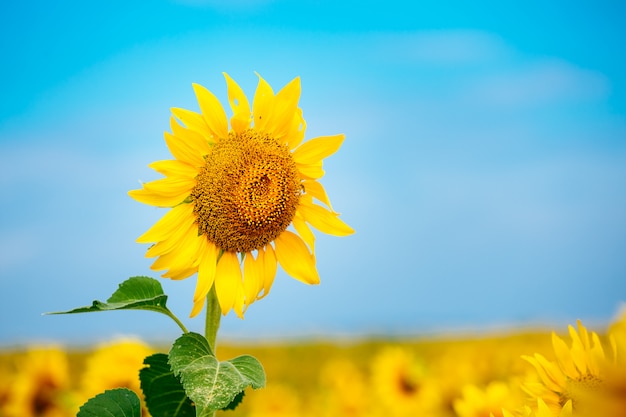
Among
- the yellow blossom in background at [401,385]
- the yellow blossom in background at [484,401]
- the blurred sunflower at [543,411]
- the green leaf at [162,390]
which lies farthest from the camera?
the yellow blossom in background at [401,385]

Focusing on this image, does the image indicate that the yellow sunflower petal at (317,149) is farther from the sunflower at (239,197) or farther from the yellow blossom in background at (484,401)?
the yellow blossom in background at (484,401)

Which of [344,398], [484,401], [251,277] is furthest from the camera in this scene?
[344,398]

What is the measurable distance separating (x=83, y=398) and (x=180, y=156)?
216 centimetres

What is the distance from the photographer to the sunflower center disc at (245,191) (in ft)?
8.04

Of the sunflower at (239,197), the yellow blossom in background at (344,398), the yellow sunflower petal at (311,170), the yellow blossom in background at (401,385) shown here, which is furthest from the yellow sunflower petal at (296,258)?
the yellow blossom in background at (344,398)

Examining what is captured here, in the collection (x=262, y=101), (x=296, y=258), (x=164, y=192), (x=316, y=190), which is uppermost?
(x=262, y=101)

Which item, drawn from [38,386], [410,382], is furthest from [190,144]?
[410,382]

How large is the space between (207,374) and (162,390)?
1.35 ft

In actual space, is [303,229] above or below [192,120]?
below

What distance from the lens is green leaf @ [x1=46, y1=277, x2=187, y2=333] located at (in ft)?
6.81

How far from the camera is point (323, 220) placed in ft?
8.27

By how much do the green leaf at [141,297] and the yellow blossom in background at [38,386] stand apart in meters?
3.28

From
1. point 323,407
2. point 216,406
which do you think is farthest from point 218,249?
point 323,407

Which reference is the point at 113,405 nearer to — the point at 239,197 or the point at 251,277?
the point at 251,277
